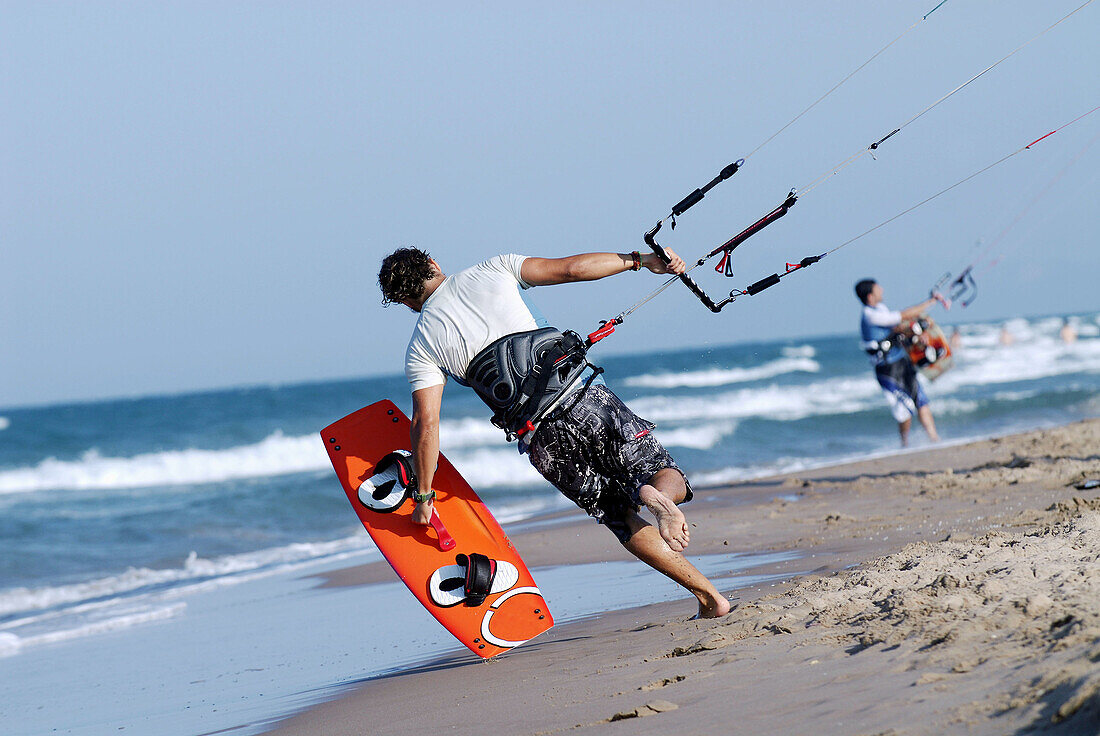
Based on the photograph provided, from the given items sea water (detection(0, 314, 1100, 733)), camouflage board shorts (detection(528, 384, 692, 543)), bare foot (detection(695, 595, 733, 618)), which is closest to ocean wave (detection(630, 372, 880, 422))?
sea water (detection(0, 314, 1100, 733))

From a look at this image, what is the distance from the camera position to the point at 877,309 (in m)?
9.72

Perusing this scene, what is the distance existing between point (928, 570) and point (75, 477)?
2297 centimetres

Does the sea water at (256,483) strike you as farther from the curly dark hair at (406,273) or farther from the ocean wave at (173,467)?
the curly dark hair at (406,273)

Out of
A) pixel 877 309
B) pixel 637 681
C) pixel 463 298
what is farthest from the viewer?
pixel 877 309

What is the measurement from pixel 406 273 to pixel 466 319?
0.35 metres

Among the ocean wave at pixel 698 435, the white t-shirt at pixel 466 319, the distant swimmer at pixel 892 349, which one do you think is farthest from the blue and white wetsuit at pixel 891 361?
the white t-shirt at pixel 466 319

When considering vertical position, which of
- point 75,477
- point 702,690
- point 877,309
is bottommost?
point 702,690

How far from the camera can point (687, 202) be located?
160 inches

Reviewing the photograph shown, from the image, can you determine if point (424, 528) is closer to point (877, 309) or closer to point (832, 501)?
point (832, 501)

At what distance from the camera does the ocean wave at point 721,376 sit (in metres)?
35.2

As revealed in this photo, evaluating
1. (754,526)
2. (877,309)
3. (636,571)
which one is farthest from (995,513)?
(877,309)

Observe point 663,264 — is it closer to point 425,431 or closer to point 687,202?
point 687,202

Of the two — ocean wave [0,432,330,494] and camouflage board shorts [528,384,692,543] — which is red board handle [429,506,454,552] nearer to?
camouflage board shorts [528,384,692,543]

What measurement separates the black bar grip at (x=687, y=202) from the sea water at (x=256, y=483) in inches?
34.0
